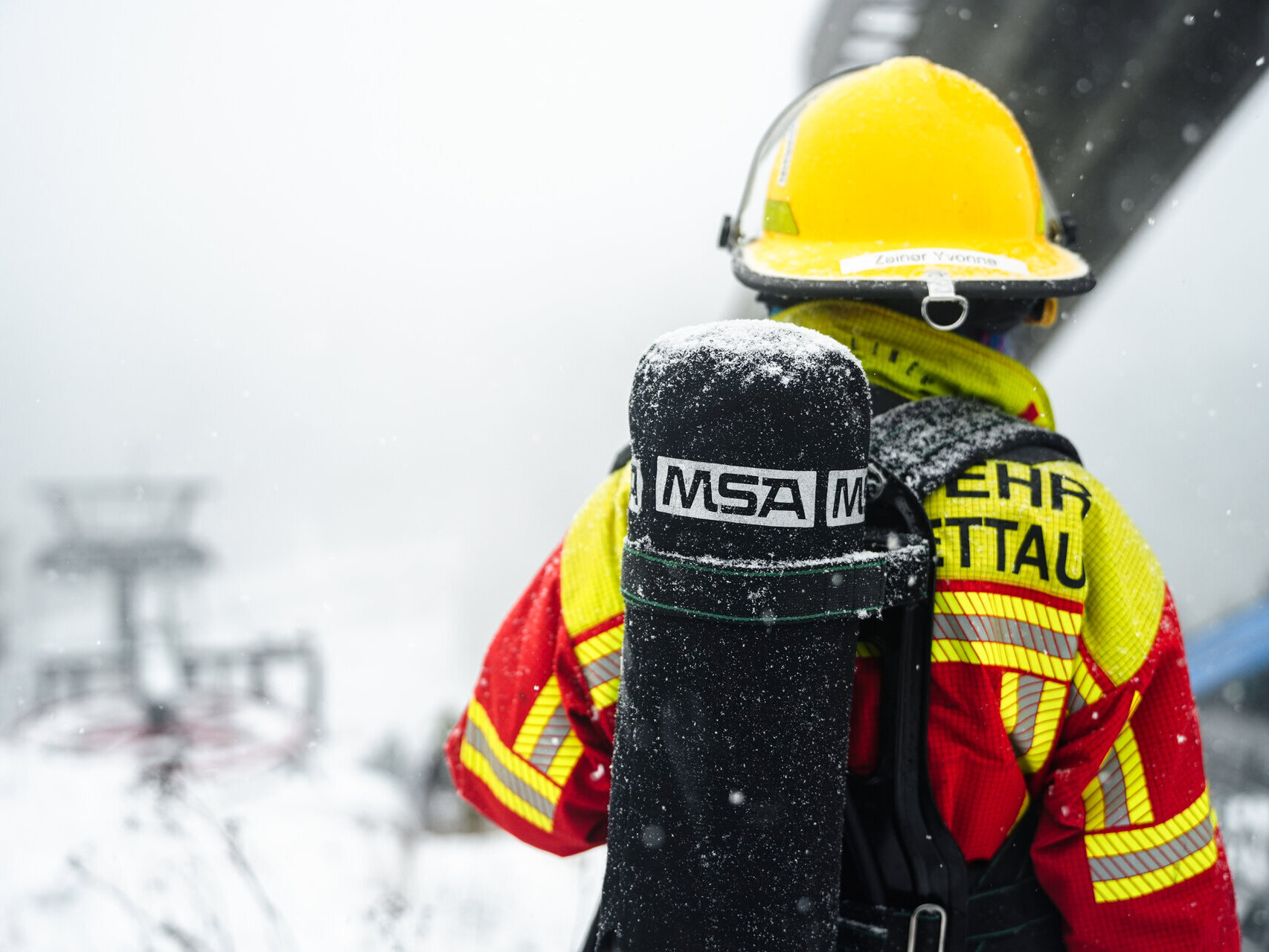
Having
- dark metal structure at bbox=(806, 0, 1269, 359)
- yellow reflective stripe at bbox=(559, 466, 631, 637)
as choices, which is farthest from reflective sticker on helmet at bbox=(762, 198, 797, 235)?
dark metal structure at bbox=(806, 0, 1269, 359)

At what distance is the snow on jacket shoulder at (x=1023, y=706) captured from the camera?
1.10 m

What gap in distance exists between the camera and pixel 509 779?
1312mm

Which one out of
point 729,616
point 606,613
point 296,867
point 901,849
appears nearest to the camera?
point 729,616

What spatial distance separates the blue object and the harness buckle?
6680 millimetres

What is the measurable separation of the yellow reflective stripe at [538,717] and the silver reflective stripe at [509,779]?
0.15 feet

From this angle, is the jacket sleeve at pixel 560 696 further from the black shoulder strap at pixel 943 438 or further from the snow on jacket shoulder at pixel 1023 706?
the black shoulder strap at pixel 943 438

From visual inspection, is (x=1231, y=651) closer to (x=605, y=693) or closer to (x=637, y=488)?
(x=605, y=693)

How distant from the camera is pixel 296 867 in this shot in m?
4.38

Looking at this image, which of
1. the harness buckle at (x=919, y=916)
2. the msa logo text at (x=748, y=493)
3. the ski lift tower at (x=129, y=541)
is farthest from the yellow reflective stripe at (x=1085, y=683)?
the ski lift tower at (x=129, y=541)

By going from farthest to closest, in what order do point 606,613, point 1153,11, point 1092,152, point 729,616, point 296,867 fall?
point 1092,152
point 1153,11
point 296,867
point 606,613
point 729,616

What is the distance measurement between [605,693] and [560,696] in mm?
82

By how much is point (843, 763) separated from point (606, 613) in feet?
1.22

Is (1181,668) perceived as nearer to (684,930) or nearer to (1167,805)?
(1167,805)

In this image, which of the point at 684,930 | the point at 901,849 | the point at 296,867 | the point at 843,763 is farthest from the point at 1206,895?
the point at 296,867
